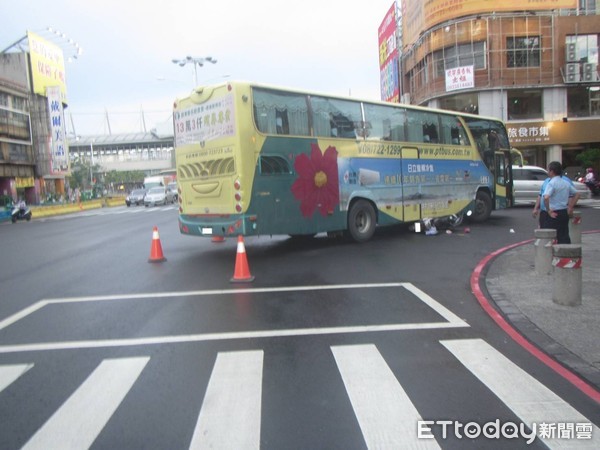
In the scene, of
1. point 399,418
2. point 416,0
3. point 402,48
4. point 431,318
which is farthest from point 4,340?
point 402,48

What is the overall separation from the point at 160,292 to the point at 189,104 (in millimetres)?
4807

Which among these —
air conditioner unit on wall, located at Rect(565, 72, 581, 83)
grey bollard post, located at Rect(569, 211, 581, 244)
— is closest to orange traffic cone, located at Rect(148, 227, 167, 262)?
grey bollard post, located at Rect(569, 211, 581, 244)

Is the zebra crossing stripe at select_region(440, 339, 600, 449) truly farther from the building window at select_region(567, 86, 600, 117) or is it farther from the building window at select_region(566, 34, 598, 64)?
the building window at select_region(566, 34, 598, 64)

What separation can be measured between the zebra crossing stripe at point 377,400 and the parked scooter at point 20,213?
29.4 meters

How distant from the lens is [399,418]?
3.55 meters

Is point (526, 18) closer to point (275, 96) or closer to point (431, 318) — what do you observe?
point (275, 96)

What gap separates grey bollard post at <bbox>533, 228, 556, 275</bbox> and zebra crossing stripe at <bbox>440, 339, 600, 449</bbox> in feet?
12.6

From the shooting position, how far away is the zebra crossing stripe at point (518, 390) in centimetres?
351

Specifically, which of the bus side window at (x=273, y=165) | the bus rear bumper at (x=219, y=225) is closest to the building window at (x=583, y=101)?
the bus side window at (x=273, y=165)

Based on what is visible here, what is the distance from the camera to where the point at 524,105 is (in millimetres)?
38156

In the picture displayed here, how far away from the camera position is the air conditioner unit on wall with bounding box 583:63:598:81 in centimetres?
3512

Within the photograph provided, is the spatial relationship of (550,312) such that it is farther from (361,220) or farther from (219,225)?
(361,220)

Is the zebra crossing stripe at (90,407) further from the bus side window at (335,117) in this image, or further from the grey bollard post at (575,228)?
the grey bollard post at (575,228)

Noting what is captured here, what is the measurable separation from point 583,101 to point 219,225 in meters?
36.3
